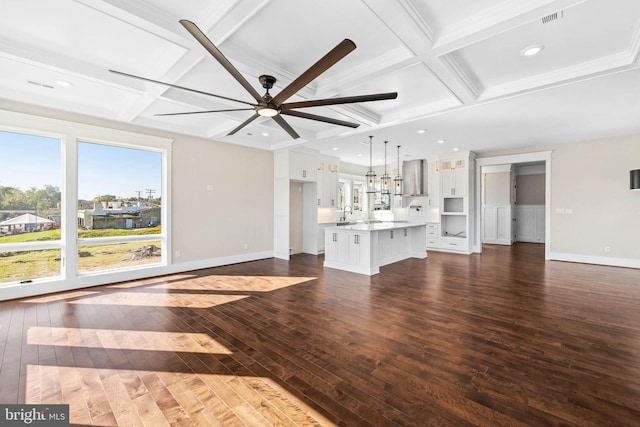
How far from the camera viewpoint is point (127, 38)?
275 cm

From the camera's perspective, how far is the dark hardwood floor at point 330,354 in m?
1.79

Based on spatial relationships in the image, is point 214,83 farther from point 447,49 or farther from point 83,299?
point 83,299

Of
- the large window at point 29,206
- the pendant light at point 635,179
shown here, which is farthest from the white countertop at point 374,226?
the large window at point 29,206

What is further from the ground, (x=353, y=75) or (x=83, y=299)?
(x=353, y=75)

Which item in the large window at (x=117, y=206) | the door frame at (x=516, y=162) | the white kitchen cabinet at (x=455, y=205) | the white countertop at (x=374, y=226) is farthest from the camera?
the white kitchen cabinet at (x=455, y=205)

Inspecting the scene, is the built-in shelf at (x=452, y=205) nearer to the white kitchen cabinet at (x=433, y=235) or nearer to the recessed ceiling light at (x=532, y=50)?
the white kitchen cabinet at (x=433, y=235)

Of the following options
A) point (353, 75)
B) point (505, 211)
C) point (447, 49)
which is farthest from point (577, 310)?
point (505, 211)

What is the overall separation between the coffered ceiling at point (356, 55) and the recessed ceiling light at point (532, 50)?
0.03 metres

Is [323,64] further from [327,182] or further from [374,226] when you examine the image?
[327,182]

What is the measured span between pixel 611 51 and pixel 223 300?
5457 millimetres

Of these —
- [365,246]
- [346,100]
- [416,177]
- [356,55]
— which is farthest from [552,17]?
[416,177]

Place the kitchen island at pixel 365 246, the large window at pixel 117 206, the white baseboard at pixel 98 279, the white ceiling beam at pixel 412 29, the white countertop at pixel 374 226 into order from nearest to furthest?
the white ceiling beam at pixel 412 29
the white baseboard at pixel 98 279
the large window at pixel 117 206
the kitchen island at pixel 365 246
the white countertop at pixel 374 226

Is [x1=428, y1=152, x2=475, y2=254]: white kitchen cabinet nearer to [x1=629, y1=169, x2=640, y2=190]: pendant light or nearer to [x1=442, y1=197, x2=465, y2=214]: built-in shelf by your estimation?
[x1=442, y1=197, x2=465, y2=214]: built-in shelf

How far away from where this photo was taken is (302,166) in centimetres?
726
